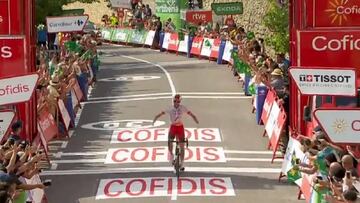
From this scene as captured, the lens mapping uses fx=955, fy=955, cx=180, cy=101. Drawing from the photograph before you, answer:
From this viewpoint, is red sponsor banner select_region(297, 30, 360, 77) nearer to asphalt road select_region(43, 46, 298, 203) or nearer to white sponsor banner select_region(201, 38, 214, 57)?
asphalt road select_region(43, 46, 298, 203)

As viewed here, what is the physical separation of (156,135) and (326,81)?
1000 centimetres

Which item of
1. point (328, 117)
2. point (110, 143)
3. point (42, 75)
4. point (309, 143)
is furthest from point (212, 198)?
point (42, 75)

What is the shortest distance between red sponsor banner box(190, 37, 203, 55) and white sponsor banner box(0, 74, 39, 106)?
94.1 feet

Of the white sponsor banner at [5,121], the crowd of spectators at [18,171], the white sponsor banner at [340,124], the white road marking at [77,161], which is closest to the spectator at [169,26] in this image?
the white road marking at [77,161]

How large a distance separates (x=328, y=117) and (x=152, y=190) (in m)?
5.66

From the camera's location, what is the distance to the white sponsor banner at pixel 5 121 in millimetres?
16484

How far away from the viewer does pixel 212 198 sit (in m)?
18.3

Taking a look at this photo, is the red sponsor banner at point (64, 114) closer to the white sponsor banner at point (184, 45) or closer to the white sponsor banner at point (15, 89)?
the white sponsor banner at point (15, 89)

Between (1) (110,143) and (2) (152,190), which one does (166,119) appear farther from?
(2) (152,190)

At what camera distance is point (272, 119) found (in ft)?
76.8

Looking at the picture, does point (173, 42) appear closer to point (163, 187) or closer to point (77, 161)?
point (77, 161)

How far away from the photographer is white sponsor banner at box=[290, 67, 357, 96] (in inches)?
614

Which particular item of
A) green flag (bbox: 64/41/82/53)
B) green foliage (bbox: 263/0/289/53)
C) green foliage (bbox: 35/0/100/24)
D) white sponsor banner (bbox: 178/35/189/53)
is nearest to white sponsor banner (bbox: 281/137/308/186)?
green flag (bbox: 64/41/82/53)

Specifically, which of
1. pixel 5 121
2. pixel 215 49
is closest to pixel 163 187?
pixel 5 121
